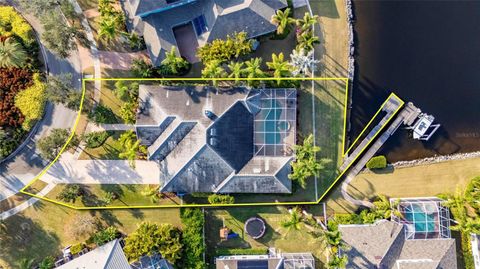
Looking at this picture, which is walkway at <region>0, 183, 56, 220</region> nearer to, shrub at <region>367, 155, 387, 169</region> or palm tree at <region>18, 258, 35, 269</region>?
palm tree at <region>18, 258, 35, 269</region>

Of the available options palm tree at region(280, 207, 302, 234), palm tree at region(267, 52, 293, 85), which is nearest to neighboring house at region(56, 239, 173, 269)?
palm tree at region(280, 207, 302, 234)

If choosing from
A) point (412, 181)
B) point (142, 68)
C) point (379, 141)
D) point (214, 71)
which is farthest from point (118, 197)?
point (412, 181)

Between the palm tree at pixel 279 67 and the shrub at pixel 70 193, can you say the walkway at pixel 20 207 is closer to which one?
the shrub at pixel 70 193

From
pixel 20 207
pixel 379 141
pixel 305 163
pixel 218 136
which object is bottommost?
pixel 20 207

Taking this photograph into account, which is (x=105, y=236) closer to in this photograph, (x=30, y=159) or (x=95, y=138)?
(x=95, y=138)

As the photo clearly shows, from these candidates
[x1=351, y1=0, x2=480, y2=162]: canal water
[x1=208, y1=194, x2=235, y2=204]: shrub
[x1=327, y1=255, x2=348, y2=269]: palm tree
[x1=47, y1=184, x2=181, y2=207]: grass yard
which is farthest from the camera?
[x1=351, y1=0, x2=480, y2=162]: canal water

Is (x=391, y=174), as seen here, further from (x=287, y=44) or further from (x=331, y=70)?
(x=287, y=44)
